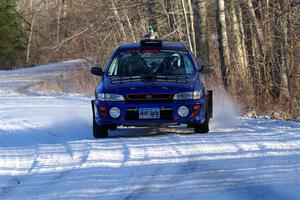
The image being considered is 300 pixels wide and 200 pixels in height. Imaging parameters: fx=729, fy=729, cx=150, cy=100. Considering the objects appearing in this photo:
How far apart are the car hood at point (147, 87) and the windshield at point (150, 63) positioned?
0.72 m

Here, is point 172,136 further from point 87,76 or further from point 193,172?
point 87,76

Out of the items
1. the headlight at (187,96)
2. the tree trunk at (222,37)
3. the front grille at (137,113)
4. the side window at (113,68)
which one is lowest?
the front grille at (137,113)

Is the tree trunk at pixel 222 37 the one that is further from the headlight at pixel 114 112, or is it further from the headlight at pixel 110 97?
the headlight at pixel 114 112

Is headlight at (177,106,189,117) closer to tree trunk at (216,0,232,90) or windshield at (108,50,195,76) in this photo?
windshield at (108,50,195,76)

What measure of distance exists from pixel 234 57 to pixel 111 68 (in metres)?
10.1

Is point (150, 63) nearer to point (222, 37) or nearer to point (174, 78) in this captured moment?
point (174, 78)

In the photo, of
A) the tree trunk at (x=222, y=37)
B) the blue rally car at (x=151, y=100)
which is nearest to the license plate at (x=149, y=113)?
the blue rally car at (x=151, y=100)

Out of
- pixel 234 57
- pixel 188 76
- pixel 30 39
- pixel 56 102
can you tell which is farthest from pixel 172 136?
pixel 30 39

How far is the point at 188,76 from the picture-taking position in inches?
490

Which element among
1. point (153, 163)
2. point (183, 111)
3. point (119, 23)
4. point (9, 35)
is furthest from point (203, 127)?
point (9, 35)

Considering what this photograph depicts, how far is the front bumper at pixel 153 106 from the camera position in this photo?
11.4 metres

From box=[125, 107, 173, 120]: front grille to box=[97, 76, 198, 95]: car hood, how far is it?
0.90 feet

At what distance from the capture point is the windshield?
41.7ft

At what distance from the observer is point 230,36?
26.2 m
